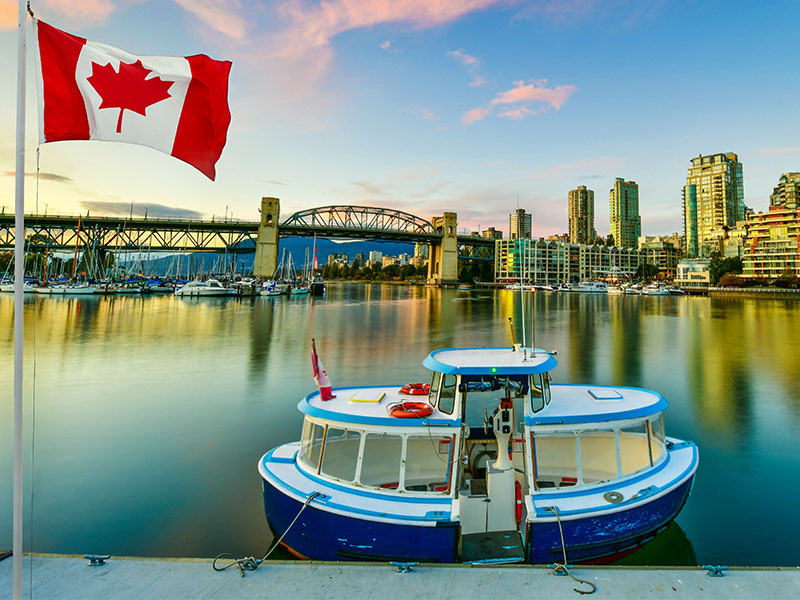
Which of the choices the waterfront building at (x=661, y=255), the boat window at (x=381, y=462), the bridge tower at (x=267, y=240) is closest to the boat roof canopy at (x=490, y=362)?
the boat window at (x=381, y=462)

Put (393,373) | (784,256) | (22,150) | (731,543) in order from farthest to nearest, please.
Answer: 1. (784,256)
2. (393,373)
3. (731,543)
4. (22,150)

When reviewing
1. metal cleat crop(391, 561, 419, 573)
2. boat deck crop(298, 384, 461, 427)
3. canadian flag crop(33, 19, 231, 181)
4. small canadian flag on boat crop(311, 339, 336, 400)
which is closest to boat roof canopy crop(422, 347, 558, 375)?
boat deck crop(298, 384, 461, 427)

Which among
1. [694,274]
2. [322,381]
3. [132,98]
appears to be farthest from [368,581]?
[694,274]

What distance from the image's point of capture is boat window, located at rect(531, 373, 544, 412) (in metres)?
6.86

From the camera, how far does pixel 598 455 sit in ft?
25.9

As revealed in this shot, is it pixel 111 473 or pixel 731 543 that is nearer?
pixel 731 543

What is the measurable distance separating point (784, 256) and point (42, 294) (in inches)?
6543

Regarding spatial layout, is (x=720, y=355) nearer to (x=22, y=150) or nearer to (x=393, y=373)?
(x=393, y=373)

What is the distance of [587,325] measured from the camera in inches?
1799

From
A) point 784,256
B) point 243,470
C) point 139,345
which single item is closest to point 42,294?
point 139,345

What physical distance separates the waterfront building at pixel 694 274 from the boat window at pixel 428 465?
6084 inches

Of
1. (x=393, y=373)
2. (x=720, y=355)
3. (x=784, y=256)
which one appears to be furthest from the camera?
(x=784, y=256)

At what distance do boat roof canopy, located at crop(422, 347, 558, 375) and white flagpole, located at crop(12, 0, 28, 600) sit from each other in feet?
15.9

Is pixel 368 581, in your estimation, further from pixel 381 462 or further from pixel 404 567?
pixel 381 462
